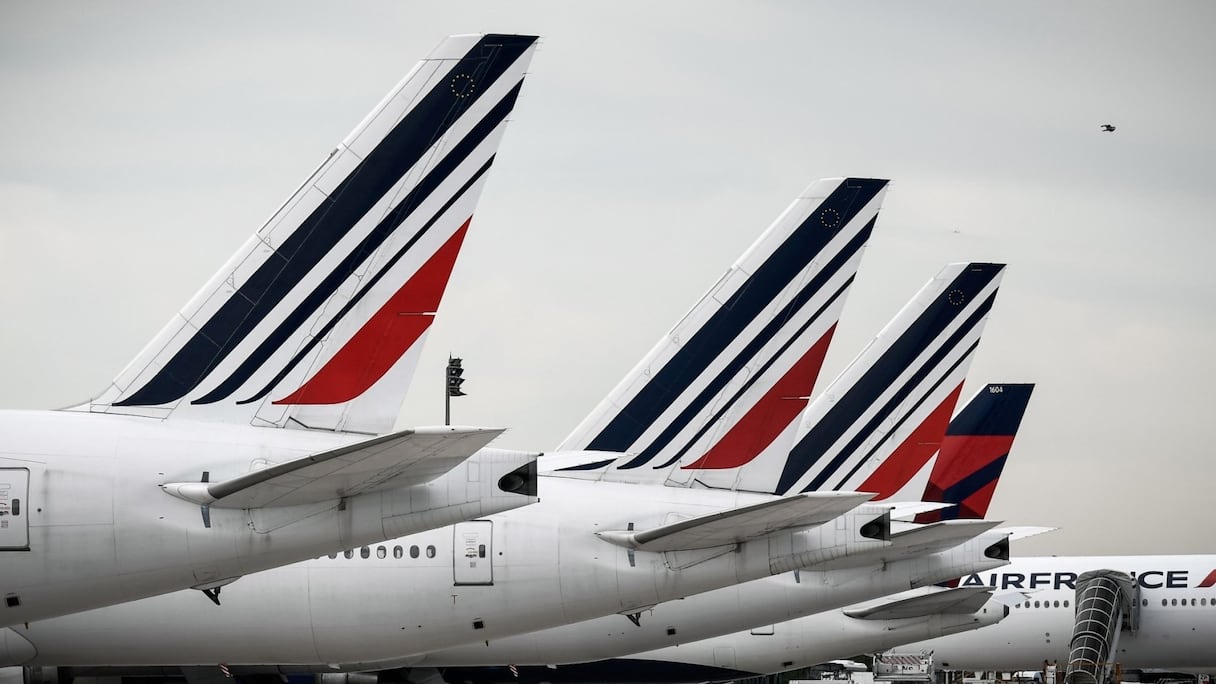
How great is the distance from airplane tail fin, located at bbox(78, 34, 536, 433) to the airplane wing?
1207 mm

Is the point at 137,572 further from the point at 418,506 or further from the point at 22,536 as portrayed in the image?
the point at 418,506

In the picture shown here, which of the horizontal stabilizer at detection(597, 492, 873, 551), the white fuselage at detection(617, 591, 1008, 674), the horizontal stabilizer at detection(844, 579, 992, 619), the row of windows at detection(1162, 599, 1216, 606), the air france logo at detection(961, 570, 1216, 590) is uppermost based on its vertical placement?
the air france logo at detection(961, 570, 1216, 590)

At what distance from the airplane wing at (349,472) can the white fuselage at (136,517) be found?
0.50 ft

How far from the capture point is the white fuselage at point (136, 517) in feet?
43.9

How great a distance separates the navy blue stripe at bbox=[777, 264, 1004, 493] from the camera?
26.9 m

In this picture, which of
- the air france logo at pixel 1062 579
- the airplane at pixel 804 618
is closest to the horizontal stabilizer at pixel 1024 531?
the airplane at pixel 804 618

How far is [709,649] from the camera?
28391 millimetres

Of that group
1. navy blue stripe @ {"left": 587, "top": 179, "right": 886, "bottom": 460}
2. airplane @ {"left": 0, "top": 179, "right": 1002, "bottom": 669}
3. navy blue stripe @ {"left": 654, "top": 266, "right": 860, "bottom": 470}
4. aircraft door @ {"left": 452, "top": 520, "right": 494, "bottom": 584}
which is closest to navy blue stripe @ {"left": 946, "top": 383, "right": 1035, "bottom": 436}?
navy blue stripe @ {"left": 654, "top": 266, "right": 860, "bottom": 470}

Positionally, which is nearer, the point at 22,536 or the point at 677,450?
the point at 22,536

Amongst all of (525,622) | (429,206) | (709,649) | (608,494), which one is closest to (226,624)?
(525,622)

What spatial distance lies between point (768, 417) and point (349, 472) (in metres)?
9.90

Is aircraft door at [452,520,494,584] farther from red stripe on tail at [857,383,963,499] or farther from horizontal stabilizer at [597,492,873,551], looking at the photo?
red stripe on tail at [857,383,963,499]

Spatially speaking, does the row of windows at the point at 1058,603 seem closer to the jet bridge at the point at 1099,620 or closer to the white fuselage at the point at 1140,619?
the white fuselage at the point at 1140,619

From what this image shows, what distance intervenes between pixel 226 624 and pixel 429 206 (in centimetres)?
679
